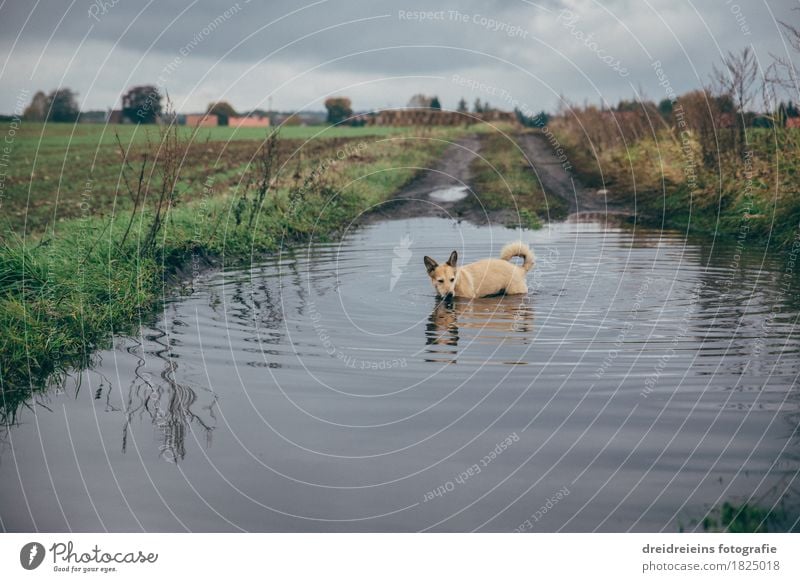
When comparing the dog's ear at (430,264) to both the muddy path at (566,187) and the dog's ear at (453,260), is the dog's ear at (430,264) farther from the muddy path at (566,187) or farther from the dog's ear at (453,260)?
the muddy path at (566,187)

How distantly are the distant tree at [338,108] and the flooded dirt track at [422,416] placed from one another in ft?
27.1

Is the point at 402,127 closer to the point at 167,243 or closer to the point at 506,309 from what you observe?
the point at 167,243

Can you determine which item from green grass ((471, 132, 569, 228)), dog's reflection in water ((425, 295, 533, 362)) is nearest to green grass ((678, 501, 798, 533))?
dog's reflection in water ((425, 295, 533, 362))

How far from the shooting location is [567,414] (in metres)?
7.29

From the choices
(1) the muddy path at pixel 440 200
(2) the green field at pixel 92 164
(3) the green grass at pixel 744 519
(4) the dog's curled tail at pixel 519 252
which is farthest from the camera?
(1) the muddy path at pixel 440 200

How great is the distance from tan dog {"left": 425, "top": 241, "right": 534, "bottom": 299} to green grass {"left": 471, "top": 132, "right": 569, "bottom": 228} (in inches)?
195

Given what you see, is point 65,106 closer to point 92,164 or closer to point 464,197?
point 92,164

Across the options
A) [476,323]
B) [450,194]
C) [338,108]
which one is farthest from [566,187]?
[476,323]

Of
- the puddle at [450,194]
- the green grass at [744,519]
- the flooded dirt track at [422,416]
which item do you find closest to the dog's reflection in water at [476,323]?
the flooded dirt track at [422,416]

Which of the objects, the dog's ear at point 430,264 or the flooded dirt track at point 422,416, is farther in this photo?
the dog's ear at point 430,264

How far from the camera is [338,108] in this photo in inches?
805

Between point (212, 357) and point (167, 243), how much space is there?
5.64 metres

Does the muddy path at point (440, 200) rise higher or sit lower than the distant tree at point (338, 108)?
lower

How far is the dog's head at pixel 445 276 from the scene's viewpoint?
39.7ft
